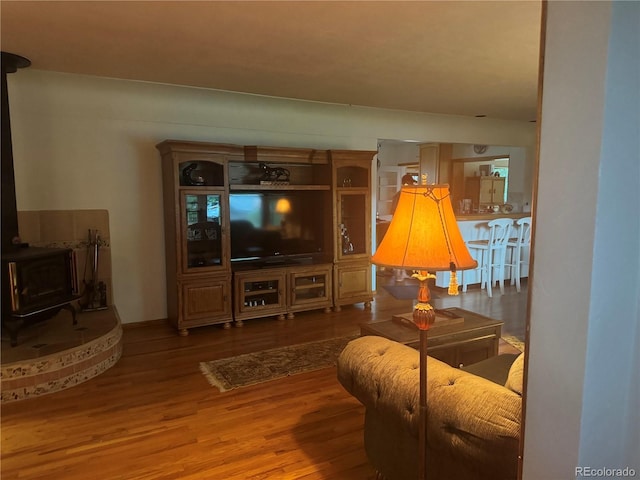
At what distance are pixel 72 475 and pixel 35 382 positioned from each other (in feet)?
3.70

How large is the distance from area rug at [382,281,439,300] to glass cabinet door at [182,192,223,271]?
8.59ft

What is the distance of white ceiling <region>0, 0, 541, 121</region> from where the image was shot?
2496 mm

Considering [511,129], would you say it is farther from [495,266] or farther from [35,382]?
[35,382]

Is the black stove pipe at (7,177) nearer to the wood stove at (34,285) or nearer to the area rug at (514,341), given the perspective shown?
the wood stove at (34,285)

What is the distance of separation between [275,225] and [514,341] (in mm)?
2717

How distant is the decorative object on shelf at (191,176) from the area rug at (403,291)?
3004 millimetres

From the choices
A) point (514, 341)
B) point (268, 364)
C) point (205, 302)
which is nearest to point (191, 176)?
point (205, 302)

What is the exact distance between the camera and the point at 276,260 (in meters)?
4.98

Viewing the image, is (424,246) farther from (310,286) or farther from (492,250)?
(492,250)

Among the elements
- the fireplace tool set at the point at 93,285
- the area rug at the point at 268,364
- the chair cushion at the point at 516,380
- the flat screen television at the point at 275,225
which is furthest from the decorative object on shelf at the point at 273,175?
the chair cushion at the point at 516,380

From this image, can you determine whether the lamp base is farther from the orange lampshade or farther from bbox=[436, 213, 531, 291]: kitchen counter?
bbox=[436, 213, 531, 291]: kitchen counter

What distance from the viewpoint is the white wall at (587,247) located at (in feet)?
2.95

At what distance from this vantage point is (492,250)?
20.7 feet

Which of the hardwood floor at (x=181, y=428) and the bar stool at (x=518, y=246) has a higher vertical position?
the bar stool at (x=518, y=246)
